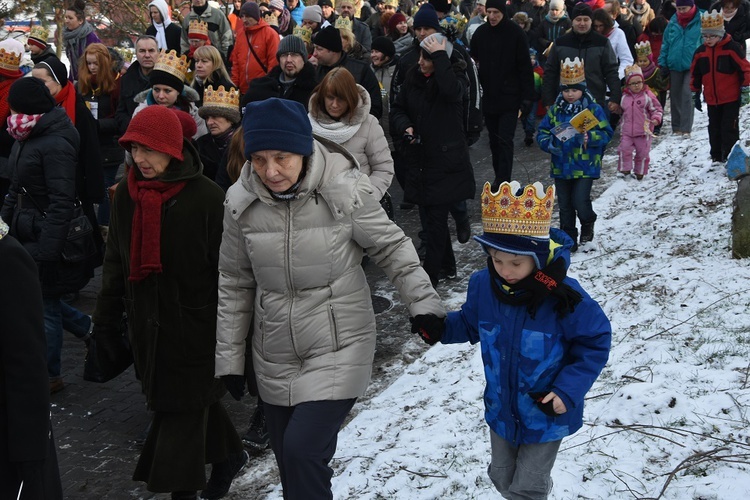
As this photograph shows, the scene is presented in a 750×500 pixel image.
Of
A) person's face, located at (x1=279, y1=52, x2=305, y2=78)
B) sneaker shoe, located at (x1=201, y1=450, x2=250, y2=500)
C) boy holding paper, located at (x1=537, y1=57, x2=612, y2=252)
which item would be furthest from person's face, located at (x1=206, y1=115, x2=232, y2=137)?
boy holding paper, located at (x1=537, y1=57, x2=612, y2=252)

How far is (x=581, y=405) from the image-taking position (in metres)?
3.85

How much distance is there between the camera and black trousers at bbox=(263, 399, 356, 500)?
3.98m

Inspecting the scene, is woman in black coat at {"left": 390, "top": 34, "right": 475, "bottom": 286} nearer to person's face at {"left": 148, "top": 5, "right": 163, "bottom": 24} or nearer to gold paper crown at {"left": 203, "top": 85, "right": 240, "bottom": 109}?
gold paper crown at {"left": 203, "top": 85, "right": 240, "bottom": 109}

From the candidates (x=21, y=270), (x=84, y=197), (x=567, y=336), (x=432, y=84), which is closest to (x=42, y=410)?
(x=21, y=270)

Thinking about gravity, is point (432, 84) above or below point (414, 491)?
above

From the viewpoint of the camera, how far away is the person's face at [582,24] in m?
10.6

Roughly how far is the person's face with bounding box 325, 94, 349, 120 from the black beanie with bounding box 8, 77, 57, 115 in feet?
6.51

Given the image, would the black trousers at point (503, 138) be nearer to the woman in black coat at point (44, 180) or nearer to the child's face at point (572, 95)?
the child's face at point (572, 95)

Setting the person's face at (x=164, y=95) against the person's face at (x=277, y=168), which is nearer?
the person's face at (x=277, y=168)

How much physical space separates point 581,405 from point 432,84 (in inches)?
182

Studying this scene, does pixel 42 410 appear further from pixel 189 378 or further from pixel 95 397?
pixel 95 397

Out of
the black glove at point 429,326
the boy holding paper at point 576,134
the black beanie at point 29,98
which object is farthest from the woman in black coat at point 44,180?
the boy holding paper at point 576,134

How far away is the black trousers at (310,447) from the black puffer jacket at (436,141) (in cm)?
410

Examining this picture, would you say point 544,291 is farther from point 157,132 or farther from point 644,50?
point 644,50
